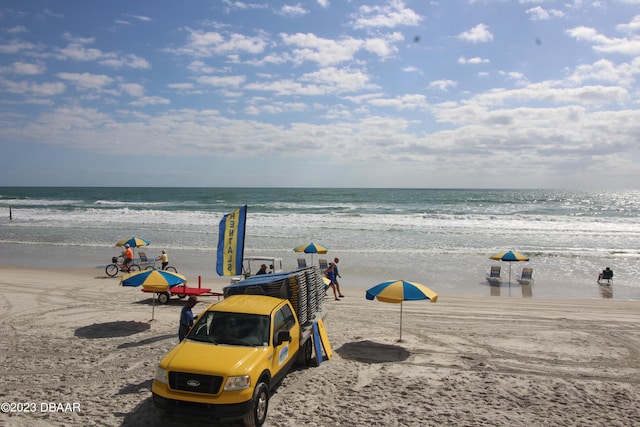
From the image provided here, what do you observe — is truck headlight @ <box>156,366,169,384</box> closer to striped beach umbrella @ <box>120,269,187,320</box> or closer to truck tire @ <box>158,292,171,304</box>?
striped beach umbrella @ <box>120,269,187,320</box>

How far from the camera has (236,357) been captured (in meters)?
6.24

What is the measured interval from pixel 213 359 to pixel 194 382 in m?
0.39

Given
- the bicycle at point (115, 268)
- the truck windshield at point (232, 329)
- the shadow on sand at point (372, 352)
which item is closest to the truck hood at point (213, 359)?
the truck windshield at point (232, 329)

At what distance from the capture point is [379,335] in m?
11.0

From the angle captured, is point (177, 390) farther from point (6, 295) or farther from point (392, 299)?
point (6, 295)

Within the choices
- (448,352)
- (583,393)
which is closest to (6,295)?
(448,352)

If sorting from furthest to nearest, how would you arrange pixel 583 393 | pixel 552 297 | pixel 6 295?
1. pixel 552 297
2. pixel 6 295
3. pixel 583 393

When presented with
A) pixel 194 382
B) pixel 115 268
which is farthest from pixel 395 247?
pixel 194 382

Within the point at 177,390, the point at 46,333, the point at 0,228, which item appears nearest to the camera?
the point at 177,390

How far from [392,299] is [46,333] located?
26.7 ft

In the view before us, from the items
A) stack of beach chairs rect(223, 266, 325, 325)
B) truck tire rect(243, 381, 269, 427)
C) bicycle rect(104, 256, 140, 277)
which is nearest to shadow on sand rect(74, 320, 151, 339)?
stack of beach chairs rect(223, 266, 325, 325)

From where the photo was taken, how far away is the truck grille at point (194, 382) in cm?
583

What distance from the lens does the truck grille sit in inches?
229

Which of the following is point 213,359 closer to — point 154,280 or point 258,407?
point 258,407
